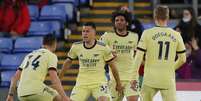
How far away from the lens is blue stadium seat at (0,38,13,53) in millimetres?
16969

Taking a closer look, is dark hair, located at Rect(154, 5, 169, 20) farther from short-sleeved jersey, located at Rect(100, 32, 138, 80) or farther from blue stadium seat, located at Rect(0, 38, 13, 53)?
blue stadium seat, located at Rect(0, 38, 13, 53)

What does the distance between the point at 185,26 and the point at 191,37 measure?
349mm

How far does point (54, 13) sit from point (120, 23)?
543 cm

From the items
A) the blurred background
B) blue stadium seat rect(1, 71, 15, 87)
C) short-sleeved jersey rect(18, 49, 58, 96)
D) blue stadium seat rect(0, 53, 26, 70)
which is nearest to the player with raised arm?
short-sleeved jersey rect(18, 49, 58, 96)

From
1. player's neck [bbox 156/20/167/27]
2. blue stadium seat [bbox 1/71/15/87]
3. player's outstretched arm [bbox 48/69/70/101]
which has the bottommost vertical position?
blue stadium seat [bbox 1/71/15/87]

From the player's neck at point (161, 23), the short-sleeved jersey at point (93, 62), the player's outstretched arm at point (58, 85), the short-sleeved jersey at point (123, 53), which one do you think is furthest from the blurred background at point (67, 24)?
the player's outstretched arm at point (58, 85)

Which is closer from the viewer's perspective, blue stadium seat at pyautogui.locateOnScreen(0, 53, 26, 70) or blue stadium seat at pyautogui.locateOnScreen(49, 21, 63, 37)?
blue stadium seat at pyautogui.locateOnScreen(0, 53, 26, 70)

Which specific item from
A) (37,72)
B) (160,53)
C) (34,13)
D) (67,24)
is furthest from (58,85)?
(34,13)

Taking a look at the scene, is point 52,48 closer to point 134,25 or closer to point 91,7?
point 134,25

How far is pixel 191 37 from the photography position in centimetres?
1570

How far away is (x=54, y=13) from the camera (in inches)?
695

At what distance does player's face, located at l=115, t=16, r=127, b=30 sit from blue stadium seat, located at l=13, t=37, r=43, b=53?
4.52m

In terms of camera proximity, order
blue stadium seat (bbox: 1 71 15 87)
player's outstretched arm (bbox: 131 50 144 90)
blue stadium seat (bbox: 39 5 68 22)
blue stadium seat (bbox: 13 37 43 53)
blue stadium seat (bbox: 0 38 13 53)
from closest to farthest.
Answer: player's outstretched arm (bbox: 131 50 144 90)
blue stadium seat (bbox: 1 71 15 87)
blue stadium seat (bbox: 13 37 43 53)
blue stadium seat (bbox: 0 38 13 53)
blue stadium seat (bbox: 39 5 68 22)

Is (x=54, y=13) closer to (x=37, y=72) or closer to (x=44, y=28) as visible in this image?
(x=44, y=28)
